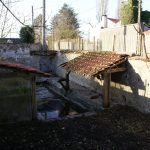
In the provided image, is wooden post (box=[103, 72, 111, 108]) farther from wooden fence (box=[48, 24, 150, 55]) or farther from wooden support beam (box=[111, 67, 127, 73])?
wooden fence (box=[48, 24, 150, 55])

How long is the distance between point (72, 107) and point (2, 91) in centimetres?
517

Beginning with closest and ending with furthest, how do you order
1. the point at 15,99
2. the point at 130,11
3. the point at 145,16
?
the point at 15,99 → the point at 130,11 → the point at 145,16

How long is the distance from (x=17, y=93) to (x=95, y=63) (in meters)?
4.44

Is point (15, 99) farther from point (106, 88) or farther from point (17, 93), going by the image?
point (106, 88)

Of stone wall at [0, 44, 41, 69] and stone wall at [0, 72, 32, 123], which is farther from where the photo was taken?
stone wall at [0, 44, 41, 69]

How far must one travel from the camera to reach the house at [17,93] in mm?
12102

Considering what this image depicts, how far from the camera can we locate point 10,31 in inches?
1169

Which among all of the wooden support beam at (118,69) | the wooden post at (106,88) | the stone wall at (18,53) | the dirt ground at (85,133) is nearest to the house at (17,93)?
the dirt ground at (85,133)

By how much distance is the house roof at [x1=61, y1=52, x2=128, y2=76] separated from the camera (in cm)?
1371

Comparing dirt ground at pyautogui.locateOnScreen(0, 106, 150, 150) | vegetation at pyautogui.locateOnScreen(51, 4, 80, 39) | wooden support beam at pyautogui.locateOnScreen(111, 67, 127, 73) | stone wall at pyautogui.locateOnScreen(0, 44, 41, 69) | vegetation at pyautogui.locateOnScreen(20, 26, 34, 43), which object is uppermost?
vegetation at pyautogui.locateOnScreen(51, 4, 80, 39)

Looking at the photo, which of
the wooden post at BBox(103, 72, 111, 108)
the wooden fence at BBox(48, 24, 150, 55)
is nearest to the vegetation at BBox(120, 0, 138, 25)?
the wooden fence at BBox(48, 24, 150, 55)

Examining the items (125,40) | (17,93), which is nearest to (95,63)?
(125,40)

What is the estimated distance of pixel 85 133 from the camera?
430 inches

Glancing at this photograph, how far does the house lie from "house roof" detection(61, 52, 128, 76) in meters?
2.71
